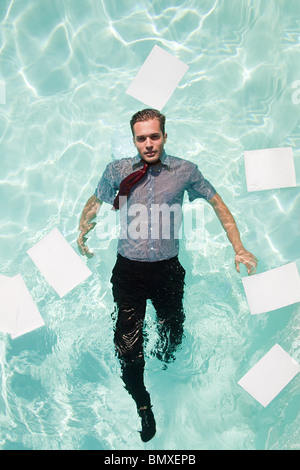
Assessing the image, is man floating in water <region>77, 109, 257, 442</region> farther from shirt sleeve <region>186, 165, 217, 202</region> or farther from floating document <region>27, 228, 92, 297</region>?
floating document <region>27, 228, 92, 297</region>

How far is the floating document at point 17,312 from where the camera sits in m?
2.10

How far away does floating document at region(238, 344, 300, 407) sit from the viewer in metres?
1.98

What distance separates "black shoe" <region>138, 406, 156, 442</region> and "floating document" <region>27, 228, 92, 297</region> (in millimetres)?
719

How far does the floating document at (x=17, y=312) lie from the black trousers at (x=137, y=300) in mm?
598

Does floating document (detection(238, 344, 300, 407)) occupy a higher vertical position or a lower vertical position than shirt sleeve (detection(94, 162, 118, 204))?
lower

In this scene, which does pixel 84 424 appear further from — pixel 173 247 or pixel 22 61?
pixel 22 61

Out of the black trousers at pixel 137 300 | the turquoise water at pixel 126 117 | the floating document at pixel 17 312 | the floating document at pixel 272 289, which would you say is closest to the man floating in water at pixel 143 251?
the black trousers at pixel 137 300

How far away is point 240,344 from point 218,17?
189cm

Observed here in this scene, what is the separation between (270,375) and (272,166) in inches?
43.9

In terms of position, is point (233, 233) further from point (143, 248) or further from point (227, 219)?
point (143, 248)

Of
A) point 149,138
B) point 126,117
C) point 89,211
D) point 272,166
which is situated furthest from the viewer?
point 126,117

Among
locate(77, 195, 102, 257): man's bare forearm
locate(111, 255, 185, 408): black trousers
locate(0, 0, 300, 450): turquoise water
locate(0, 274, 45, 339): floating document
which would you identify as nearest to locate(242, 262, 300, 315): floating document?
locate(0, 0, 300, 450): turquoise water

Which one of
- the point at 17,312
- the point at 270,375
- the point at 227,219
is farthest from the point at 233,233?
the point at 17,312

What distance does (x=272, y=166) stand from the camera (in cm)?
226
